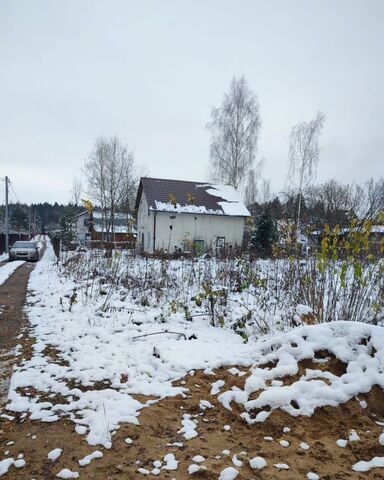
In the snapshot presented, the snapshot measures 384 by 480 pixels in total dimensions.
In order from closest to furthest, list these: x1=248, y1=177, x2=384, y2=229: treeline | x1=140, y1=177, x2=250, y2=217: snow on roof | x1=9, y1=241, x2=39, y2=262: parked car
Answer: x1=248, y1=177, x2=384, y2=229: treeline
x1=9, y1=241, x2=39, y2=262: parked car
x1=140, y1=177, x2=250, y2=217: snow on roof

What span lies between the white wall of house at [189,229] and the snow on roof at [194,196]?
458mm

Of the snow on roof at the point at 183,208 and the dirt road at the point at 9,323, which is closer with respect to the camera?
the dirt road at the point at 9,323

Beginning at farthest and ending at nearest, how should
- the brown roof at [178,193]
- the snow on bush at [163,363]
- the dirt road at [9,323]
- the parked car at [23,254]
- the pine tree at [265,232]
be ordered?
the brown roof at [178,193] < the pine tree at [265,232] < the parked car at [23,254] < the dirt road at [9,323] < the snow on bush at [163,363]

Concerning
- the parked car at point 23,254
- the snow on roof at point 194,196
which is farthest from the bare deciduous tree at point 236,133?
the parked car at point 23,254

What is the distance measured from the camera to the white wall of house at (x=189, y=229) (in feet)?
77.3

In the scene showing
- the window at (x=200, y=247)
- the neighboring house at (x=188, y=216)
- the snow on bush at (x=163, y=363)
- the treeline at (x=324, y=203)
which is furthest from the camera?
the neighboring house at (x=188, y=216)

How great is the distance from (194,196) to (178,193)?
1.40 metres

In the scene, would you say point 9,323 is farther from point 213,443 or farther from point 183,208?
point 183,208

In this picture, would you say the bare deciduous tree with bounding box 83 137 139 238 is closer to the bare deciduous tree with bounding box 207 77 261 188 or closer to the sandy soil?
the bare deciduous tree with bounding box 207 77 261 188

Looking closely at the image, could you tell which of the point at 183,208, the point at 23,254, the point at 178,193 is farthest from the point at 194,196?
the point at 23,254

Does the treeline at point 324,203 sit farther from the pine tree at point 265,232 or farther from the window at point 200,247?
the window at point 200,247

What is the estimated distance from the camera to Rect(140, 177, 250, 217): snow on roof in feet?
77.6

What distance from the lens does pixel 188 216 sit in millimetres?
23906

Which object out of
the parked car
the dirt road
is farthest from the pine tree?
the dirt road
